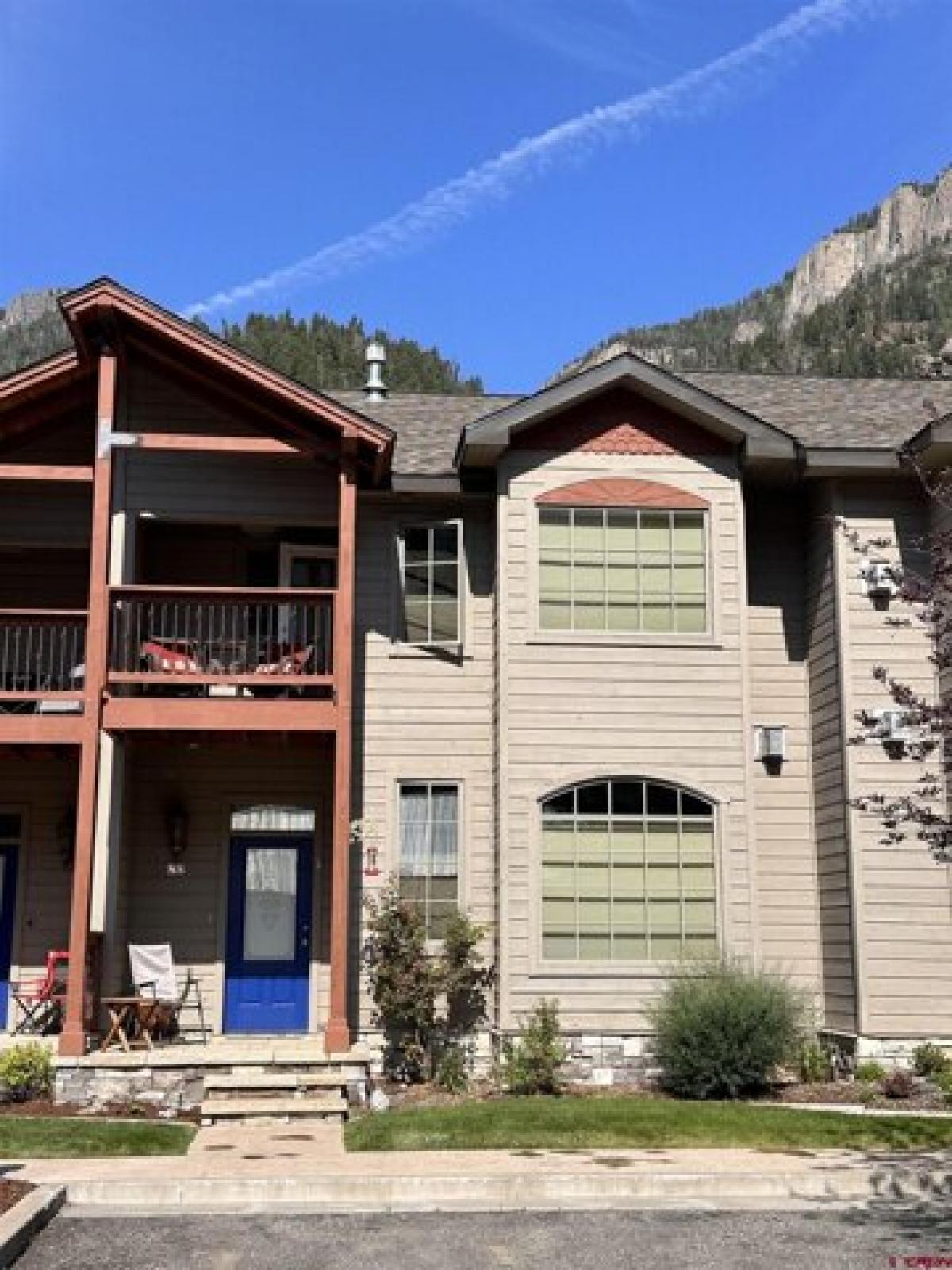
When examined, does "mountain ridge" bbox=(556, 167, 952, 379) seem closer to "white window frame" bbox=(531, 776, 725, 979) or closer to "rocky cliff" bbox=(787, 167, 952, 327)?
"rocky cliff" bbox=(787, 167, 952, 327)

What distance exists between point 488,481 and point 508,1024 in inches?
224

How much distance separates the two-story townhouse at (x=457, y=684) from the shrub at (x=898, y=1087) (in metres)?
0.65

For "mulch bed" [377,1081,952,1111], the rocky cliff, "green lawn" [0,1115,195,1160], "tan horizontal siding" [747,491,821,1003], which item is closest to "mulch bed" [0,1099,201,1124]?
Answer: "green lawn" [0,1115,195,1160]

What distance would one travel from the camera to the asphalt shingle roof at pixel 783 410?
48.7ft

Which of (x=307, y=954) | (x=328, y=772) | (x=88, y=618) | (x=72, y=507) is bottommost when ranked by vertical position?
(x=307, y=954)

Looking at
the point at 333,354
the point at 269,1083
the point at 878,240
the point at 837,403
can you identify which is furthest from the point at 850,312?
the point at 269,1083

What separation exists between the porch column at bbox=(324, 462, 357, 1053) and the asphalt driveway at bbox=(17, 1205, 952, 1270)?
451cm

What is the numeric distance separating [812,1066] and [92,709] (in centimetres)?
781

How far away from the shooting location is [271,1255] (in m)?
7.38

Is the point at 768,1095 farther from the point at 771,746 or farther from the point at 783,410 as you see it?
the point at 783,410

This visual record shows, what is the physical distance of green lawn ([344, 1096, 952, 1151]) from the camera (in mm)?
10062

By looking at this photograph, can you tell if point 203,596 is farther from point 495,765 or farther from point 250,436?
point 495,765

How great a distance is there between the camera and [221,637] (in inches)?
577

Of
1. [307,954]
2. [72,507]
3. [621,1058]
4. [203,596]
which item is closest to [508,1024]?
[621,1058]
